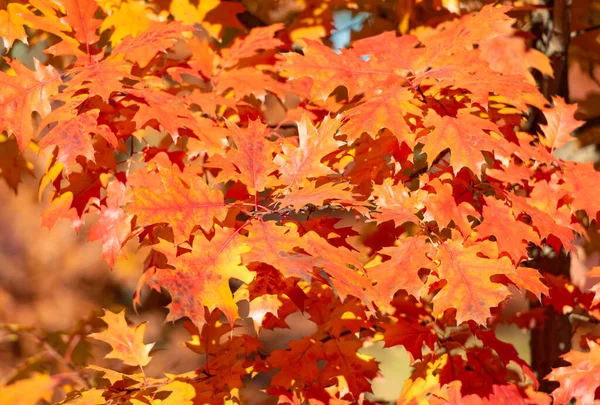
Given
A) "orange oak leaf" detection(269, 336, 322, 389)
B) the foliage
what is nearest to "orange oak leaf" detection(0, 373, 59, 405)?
the foliage

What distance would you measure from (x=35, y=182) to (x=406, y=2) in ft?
11.7

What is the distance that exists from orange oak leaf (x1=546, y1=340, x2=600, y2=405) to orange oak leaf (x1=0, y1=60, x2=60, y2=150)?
5.69 feet

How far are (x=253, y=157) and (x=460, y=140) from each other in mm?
524

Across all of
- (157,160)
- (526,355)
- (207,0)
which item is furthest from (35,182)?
(526,355)

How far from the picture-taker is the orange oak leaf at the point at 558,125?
1.96 m

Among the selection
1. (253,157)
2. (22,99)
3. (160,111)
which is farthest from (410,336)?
(22,99)

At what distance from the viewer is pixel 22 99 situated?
1.62 m

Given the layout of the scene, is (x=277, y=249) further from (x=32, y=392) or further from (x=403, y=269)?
(x=32, y=392)

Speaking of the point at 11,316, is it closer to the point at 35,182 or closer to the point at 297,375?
the point at 35,182

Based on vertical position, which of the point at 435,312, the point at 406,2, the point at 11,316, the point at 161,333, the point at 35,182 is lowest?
the point at 161,333

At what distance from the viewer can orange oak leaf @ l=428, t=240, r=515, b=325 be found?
137cm

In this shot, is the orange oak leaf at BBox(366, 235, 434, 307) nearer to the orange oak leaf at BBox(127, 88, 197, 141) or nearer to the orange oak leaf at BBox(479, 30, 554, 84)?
the orange oak leaf at BBox(127, 88, 197, 141)

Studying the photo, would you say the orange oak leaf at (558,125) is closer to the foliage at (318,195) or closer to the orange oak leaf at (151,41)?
the foliage at (318,195)

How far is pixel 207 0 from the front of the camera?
7.95 feet
